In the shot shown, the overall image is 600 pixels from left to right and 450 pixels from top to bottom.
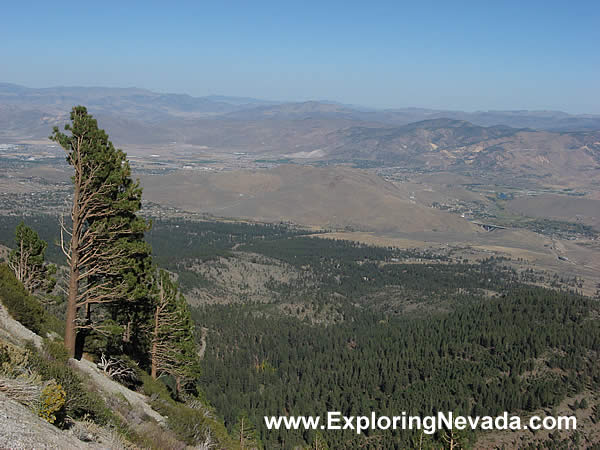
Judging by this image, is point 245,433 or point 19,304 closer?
point 19,304

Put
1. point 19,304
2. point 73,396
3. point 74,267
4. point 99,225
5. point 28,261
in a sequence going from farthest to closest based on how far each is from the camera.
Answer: point 28,261 < point 19,304 < point 99,225 < point 74,267 < point 73,396

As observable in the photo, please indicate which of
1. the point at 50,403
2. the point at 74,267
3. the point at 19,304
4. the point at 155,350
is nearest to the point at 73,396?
the point at 50,403

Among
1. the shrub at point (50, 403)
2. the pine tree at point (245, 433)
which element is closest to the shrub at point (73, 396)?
the shrub at point (50, 403)

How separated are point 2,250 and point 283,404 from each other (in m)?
57.3

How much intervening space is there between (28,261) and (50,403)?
18838 millimetres

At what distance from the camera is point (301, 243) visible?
590ft

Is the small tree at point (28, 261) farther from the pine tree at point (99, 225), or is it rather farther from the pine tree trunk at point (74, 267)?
the pine tree trunk at point (74, 267)

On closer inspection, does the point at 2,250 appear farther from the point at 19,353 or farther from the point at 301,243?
the point at 301,243

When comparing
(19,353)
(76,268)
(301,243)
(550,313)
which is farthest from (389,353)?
(301,243)

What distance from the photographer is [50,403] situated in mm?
12977

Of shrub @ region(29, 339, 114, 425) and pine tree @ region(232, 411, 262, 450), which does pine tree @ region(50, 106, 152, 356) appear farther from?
pine tree @ region(232, 411, 262, 450)

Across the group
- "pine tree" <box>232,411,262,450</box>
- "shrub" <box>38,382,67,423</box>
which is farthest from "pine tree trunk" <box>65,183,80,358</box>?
"pine tree" <box>232,411,262,450</box>

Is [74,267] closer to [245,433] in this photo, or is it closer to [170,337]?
[170,337]

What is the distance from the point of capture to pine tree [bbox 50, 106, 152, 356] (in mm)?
21500
